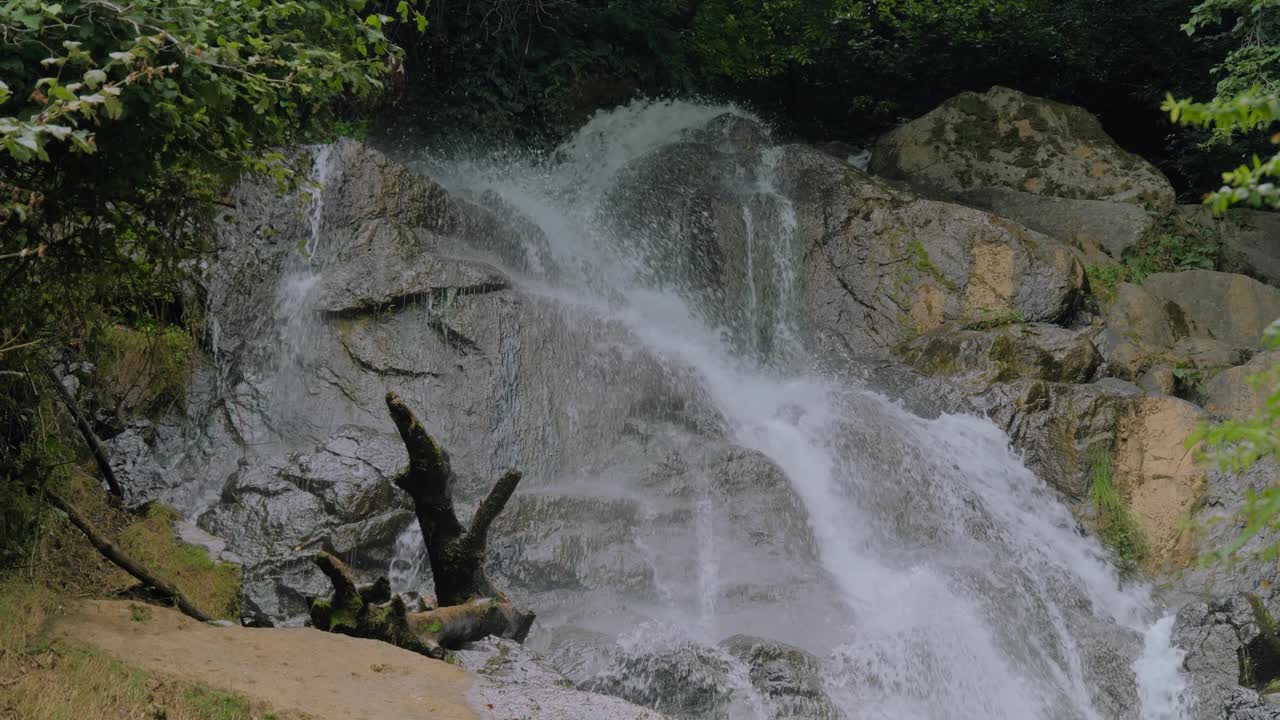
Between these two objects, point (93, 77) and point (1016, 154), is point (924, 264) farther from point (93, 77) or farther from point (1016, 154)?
point (93, 77)

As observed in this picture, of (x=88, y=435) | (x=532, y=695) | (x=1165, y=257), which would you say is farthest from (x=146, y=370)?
(x=1165, y=257)

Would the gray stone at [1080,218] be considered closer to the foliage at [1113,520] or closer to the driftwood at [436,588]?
the foliage at [1113,520]

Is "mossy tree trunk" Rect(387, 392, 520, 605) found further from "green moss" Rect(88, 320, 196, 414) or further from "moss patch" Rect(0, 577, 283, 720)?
"green moss" Rect(88, 320, 196, 414)

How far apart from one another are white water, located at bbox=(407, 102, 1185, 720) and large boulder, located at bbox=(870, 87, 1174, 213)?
8.07 feet

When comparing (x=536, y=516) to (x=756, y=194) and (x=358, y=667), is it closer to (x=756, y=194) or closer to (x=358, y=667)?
(x=358, y=667)

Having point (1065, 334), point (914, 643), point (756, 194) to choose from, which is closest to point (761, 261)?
point (756, 194)

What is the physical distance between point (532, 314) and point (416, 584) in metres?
3.16

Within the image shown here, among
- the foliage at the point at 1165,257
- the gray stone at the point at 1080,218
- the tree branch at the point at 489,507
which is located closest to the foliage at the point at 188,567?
the tree branch at the point at 489,507

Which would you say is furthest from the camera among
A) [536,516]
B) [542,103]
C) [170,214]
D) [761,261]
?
[542,103]

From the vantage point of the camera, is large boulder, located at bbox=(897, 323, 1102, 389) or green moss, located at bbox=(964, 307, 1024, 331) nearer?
large boulder, located at bbox=(897, 323, 1102, 389)

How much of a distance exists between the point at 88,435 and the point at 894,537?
598 centimetres

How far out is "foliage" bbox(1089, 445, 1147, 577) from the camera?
895 centimetres

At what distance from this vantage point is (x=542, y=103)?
14.1 metres

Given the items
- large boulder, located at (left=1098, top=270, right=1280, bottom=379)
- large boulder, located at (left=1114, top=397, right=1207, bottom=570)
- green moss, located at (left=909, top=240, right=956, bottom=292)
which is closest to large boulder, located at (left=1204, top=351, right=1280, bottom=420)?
large boulder, located at (left=1114, top=397, right=1207, bottom=570)
